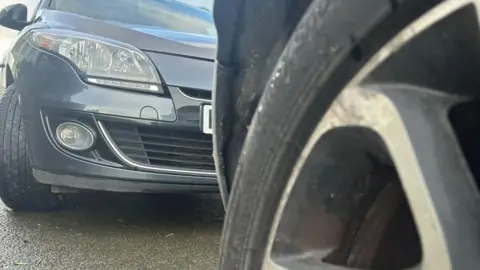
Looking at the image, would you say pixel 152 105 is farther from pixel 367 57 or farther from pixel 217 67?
pixel 367 57

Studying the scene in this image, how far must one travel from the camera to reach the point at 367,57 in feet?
3.65

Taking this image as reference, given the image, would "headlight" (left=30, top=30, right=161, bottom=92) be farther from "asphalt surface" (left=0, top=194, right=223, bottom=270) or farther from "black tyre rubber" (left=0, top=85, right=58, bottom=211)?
"asphalt surface" (left=0, top=194, right=223, bottom=270)

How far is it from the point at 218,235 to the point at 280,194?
2.29 metres

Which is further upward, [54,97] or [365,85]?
[365,85]

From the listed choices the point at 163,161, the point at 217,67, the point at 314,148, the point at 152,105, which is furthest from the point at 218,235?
the point at 314,148

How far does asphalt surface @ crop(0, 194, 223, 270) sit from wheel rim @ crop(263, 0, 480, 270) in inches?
78.8

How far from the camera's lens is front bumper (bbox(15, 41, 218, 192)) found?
3.17 m

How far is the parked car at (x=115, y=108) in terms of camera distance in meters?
3.18

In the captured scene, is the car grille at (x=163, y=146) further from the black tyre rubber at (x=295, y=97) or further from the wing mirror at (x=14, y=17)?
the black tyre rubber at (x=295, y=97)

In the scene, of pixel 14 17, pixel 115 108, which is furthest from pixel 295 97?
pixel 14 17

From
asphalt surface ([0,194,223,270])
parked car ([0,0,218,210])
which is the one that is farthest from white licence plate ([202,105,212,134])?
asphalt surface ([0,194,223,270])

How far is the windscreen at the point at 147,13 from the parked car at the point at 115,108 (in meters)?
0.35

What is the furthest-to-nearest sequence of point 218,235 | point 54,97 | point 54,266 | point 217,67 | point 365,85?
point 218,235 < point 54,97 < point 54,266 < point 217,67 < point 365,85

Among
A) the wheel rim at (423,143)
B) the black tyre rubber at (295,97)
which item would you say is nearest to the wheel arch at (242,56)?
the black tyre rubber at (295,97)
